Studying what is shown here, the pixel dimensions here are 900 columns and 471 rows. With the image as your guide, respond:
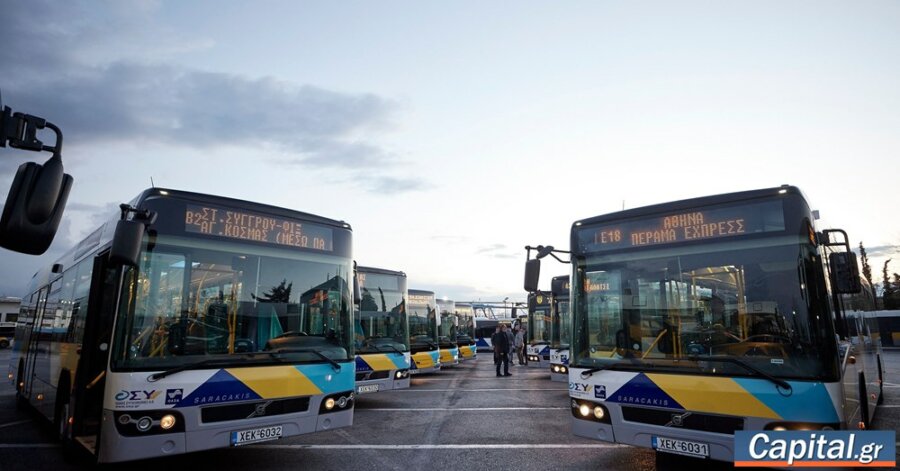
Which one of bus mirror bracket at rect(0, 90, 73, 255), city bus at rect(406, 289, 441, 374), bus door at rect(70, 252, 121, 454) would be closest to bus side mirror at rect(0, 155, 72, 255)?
bus mirror bracket at rect(0, 90, 73, 255)

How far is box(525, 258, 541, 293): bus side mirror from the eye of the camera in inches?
261

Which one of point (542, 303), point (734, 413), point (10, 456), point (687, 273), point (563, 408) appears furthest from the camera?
point (542, 303)

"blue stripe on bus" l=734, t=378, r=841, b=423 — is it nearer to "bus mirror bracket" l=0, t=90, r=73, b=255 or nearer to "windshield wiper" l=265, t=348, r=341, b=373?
"windshield wiper" l=265, t=348, r=341, b=373

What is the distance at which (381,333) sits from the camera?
12.8 metres

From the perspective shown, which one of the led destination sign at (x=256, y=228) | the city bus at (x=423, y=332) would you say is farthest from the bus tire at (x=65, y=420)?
the city bus at (x=423, y=332)

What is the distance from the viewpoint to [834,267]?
5.20m

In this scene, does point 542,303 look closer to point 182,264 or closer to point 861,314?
point 861,314

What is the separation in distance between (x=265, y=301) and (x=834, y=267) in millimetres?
5641

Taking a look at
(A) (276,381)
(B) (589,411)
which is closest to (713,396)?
(B) (589,411)

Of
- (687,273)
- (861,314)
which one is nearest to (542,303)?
(861,314)

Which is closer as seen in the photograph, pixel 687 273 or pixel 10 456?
pixel 687 273

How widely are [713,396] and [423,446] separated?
386cm

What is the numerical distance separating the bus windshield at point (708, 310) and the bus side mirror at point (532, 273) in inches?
18.8

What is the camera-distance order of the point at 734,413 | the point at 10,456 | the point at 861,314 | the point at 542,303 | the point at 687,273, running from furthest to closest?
1. the point at 542,303
2. the point at 861,314
3. the point at 10,456
4. the point at 687,273
5. the point at 734,413
